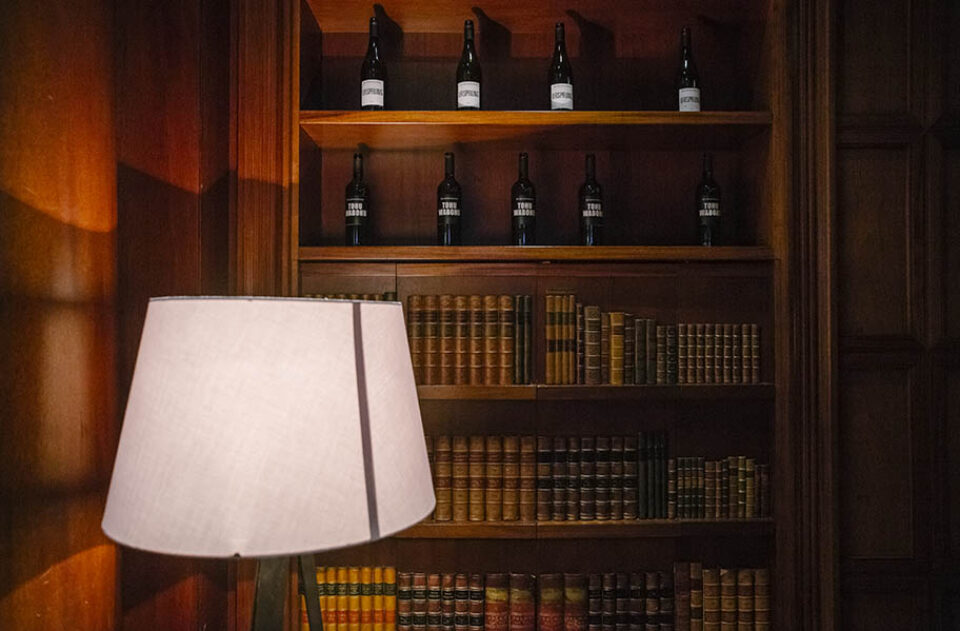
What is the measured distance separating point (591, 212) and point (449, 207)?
409mm

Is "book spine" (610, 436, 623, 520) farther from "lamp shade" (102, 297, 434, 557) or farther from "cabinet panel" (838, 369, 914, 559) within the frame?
"lamp shade" (102, 297, 434, 557)

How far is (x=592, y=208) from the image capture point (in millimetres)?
2164

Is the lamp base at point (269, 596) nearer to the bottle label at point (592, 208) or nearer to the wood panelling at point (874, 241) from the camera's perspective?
the bottle label at point (592, 208)

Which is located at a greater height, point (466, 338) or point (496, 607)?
point (466, 338)

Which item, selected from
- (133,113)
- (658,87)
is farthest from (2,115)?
(658,87)

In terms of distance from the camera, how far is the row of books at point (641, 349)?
2006mm

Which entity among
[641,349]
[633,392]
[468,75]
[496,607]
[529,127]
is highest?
[468,75]

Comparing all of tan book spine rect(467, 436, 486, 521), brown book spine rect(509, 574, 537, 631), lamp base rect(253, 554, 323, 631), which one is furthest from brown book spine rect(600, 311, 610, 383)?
lamp base rect(253, 554, 323, 631)

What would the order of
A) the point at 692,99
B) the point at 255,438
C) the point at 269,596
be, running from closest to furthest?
1. the point at 255,438
2. the point at 269,596
3. the point at 692,99

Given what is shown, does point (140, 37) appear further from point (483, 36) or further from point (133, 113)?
point (483, 36)

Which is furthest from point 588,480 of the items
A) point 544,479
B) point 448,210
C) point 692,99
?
point 692,99

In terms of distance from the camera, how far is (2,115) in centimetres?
105

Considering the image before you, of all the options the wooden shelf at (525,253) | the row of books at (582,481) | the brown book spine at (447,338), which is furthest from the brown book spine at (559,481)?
the wooden shelf at (525,253)

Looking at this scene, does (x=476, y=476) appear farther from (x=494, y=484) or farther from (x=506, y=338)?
(x=506, y=338)
